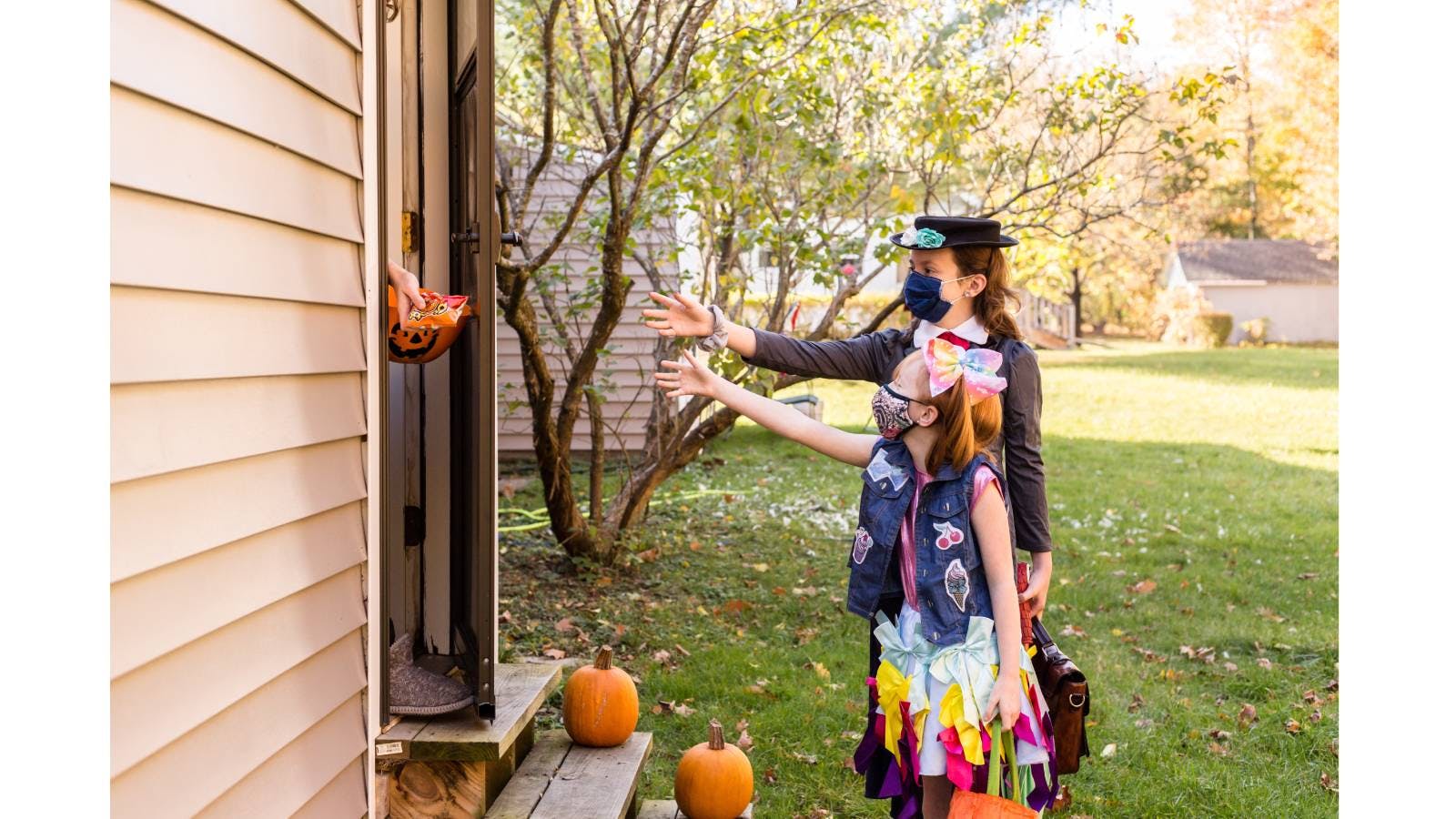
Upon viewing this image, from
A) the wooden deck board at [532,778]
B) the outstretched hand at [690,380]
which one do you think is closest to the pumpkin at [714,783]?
the wooden deck board at [532,778]

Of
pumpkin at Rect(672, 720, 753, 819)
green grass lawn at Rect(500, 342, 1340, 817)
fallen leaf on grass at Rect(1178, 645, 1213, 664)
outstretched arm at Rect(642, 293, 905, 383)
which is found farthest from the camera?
fallen leaf on grass at Rect(1178, 645, 1213, 664)

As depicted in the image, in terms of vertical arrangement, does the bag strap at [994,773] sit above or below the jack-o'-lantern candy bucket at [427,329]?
below

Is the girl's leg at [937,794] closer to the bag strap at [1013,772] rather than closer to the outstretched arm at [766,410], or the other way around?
the bag strap at [1013,772]

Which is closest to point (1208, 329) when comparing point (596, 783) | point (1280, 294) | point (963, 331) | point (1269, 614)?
point (1280, 294)

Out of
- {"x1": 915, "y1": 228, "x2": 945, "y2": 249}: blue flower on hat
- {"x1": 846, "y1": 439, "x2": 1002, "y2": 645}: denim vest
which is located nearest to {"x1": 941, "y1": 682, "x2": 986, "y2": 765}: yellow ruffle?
{"x1": 846, "y1": 439, "x2": 1002, "y2": 645}: denim vest

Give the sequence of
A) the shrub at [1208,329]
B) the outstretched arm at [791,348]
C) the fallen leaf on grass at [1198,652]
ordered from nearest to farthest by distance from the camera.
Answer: the outstretched arm at [791,348], the fallen leaf on grass at [1198,652], the shrub at [1208,329]

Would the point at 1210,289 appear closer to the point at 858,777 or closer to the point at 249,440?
the point at 858,777

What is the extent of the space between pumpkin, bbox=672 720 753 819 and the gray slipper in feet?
2.46

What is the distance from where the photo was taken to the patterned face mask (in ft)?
10.2

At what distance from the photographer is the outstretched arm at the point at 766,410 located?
3225 mm

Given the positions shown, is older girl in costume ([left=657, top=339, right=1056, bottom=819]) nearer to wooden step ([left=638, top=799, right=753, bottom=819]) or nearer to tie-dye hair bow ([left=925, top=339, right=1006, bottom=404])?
tie-dye hair bow ([left=925, top=339, right=1006, bottom=404])

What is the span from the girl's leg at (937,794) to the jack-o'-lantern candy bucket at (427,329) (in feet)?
5.65

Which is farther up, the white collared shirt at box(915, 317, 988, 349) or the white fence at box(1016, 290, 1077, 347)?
the white fence at box(1016, 290, 1077, 347)

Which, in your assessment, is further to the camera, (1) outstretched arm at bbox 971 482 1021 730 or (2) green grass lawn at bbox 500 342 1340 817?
(2) green grass lawn at bbox 500 342 1340 817
